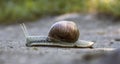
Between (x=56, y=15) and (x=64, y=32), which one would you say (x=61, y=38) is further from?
(x=56, y=15)

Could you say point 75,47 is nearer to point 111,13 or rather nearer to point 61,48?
point 61,48

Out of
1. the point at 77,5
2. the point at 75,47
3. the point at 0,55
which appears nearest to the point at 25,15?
the point at 77,5

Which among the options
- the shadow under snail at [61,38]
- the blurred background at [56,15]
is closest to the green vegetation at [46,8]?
the blurred background at [56,15]

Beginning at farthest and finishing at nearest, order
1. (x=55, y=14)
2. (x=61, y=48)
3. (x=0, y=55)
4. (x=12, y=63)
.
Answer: (x=55, y=14) → (x=61, y=48) → (x=0, y=55) → (x=12, y=63)

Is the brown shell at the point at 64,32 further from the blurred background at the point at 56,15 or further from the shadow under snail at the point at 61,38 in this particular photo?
the blurred background at the point at 56,15

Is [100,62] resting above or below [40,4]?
below

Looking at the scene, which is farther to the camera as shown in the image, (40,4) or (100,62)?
(40,4)


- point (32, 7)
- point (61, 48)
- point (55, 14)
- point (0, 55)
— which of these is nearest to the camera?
point (0, 55)
